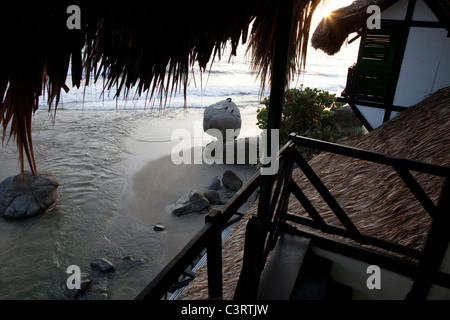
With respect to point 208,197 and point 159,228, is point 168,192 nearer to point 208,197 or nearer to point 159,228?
point 208,197

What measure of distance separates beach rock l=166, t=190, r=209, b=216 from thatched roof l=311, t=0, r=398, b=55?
5043 millimetres

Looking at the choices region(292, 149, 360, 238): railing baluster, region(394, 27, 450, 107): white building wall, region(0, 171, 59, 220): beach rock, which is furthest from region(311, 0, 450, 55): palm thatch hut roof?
region(0, 171, 59, 220): beach rock

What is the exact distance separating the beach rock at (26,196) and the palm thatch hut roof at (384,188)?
21.9ft

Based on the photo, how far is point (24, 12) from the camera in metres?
1.00

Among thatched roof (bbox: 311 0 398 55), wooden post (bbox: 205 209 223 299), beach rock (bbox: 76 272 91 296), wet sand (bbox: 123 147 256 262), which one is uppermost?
thatched roof (bbox: 311 0 398 55)

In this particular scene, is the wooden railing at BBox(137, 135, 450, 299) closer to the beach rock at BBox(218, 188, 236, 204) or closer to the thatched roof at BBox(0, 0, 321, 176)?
the thatched roof at BBox(0, 0, 321, 176)

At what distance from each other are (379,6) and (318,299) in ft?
21.9

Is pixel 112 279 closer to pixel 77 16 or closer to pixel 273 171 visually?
pixel 273 171

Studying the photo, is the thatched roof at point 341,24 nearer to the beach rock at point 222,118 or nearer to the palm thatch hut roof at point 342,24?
the palm thatch hut roof at point 342,24

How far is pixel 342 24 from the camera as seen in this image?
7.10 meters

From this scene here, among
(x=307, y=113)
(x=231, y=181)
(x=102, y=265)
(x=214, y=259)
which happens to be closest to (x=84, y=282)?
(x=102, y=265)

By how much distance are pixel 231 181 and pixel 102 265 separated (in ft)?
15.1

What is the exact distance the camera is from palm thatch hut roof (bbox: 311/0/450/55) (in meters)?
6.79

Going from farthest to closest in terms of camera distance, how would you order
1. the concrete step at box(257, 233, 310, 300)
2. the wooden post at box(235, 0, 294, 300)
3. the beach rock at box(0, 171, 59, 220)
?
the beach rock at box(0, 171, 59, 220), the concrete step at box(257, 233, 310, 300), the wooden post at box(235, 0, 294, 300)
